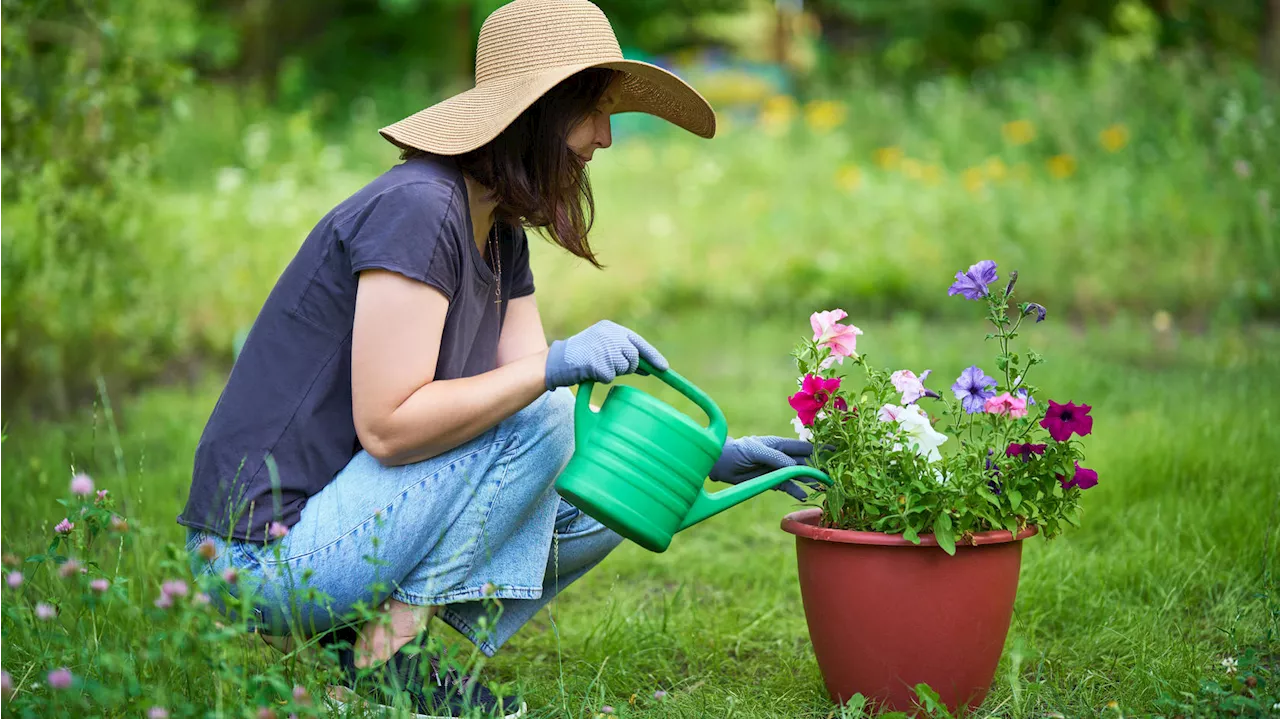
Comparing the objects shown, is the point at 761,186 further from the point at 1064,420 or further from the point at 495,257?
the point at 1064,420

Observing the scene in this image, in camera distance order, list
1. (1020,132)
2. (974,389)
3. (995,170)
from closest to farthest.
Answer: (974,389), (995,170), (1020,132)

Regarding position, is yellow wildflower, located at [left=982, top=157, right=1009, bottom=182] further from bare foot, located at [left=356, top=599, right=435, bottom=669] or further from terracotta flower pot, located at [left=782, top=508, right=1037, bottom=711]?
bare foot, located at [left=356, top=599, right=435, bottom=669]

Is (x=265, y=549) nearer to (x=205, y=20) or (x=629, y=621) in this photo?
(x=629, y=621)

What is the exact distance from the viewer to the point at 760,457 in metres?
1.91

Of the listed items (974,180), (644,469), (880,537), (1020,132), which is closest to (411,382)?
(644,469)

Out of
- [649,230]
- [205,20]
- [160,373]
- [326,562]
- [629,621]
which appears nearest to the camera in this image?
[326,562]

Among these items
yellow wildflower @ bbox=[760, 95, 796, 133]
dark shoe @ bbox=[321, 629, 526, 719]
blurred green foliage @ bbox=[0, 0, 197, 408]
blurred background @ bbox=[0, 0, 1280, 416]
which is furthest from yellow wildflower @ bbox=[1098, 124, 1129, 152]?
dark shoe @ bbox=[321, 629, 526, 719]

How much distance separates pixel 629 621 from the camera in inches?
90.2

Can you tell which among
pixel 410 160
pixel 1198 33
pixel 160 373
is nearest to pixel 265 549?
pixel 410 160

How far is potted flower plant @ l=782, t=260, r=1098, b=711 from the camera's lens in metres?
1.75

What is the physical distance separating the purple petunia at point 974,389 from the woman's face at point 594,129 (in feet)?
2.24

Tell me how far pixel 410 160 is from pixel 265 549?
0.66 meters

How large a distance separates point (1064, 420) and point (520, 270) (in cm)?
101

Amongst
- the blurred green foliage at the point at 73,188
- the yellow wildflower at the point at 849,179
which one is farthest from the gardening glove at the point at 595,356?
the yellow wildflower at the point at 849,179
